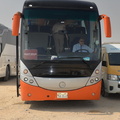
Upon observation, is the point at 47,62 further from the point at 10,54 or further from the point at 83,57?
the point at 10,54

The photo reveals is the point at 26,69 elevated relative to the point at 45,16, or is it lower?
lower

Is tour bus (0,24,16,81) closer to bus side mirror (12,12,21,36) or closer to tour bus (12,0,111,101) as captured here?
tour bus (12,0,111,101)

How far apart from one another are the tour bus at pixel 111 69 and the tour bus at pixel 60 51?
1772 mm

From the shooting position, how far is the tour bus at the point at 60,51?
7.95m

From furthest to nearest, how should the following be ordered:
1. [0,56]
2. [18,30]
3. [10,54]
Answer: [10,54] < [0,56] < [18,30]

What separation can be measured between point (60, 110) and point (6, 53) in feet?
Result: 29.9

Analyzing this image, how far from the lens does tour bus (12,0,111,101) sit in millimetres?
7953

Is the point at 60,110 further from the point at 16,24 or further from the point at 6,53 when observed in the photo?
the point at 6,53

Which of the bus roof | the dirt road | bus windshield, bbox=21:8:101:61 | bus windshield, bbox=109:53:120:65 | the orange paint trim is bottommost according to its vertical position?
the dirt road

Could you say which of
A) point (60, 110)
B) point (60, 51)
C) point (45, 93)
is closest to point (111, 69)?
point (60, 51)

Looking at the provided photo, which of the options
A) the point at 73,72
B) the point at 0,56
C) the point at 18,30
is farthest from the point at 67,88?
the point at 0,56

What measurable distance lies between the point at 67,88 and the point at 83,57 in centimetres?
113

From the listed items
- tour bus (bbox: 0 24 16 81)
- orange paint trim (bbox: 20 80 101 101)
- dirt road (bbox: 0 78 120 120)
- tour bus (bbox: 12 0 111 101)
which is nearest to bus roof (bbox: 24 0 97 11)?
tour bus (bbox: 12 0 111 101)

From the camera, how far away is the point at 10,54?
1733 centimetres
